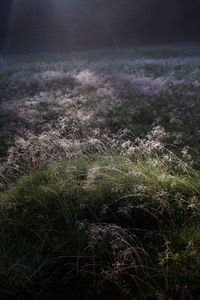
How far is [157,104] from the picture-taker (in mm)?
9453

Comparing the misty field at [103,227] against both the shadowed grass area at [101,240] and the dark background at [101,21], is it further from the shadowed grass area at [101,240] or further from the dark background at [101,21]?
the dark background at [101,21]

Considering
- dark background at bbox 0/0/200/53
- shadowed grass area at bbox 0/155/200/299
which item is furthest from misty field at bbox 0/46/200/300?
dark background at bbox 0/0/200/53

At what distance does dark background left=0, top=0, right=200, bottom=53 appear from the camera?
41.0 metres

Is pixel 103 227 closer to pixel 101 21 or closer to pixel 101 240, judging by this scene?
pixel 101 240

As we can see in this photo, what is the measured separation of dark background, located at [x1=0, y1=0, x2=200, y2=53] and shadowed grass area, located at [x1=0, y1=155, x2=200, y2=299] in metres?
40.5

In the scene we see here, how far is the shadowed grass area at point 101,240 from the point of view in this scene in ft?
8.82

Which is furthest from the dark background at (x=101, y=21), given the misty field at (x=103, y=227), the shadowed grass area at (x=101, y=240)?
the shadowed grass area at (x=101, y=240)

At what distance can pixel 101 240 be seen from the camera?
3129mm

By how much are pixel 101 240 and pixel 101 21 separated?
1781 inches

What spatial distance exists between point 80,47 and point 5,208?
35.9 meters

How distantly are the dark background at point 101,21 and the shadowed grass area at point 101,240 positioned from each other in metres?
40.5

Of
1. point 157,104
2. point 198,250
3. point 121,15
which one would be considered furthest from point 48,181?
point 121,15

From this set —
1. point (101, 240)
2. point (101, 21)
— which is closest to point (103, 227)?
point (101, 240)

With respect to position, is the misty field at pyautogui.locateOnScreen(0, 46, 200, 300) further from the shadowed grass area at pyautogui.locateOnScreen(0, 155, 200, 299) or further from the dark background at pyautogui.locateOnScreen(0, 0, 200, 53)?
the dark background at pyautogui.locateOnScreen(0, 0, 200, 53)
